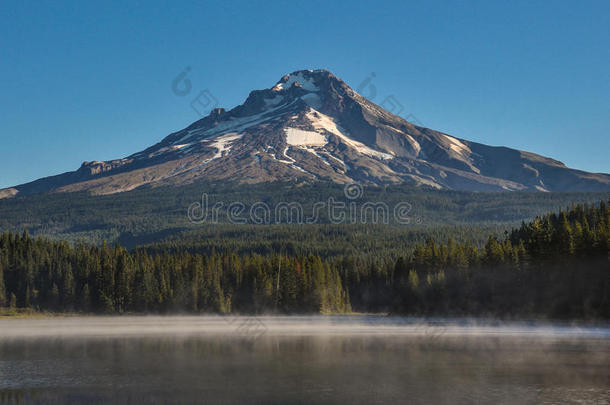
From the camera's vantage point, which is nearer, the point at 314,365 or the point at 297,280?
the point at 314,365

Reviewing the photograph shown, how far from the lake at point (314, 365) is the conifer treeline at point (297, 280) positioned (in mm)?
11187

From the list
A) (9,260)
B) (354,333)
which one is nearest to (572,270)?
(354,333)

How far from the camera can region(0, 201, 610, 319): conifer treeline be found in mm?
93688

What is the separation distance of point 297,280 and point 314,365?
79.9 metres

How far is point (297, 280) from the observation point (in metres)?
130

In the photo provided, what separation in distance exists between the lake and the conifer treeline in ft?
36.7

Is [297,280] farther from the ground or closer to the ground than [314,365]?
farther from the ground

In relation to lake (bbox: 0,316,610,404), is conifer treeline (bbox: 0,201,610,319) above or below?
above

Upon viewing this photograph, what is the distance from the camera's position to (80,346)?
66.3m

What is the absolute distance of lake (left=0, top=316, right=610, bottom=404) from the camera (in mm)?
38156

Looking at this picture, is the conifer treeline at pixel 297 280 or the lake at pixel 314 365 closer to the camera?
the lake at pixel 314 365

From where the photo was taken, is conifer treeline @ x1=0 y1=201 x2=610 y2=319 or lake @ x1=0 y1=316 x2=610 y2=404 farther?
conifer treeline @ x1=0 y1=201 x2=610 y2=319

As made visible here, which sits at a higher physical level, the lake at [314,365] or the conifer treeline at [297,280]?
the conifer treeline at [297,280]

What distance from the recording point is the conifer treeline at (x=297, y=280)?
93.7m
